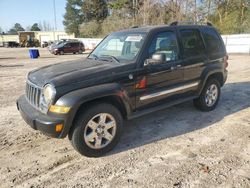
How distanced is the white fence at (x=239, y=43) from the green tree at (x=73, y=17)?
44695 millimetres

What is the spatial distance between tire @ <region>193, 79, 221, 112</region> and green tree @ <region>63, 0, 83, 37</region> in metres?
60.0

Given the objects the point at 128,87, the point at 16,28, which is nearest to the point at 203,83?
the point at 128,87

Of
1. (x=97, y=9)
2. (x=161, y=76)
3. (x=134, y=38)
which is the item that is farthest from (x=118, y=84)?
(x=97, y=9)

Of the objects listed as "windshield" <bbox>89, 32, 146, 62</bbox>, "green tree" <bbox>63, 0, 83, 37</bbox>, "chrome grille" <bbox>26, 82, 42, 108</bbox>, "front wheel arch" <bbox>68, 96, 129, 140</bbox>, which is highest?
"green tree" <bbox>63, 0, 83, 37</bbox>

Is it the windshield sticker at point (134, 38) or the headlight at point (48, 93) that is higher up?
the windshield sticker at point (134, 38)

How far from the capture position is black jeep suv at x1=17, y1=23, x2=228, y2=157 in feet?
12.1

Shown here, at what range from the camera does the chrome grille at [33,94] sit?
391cm

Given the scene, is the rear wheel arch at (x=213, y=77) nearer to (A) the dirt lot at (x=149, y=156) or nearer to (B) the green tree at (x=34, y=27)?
(A) the dirt lot at (x=149, y=156)

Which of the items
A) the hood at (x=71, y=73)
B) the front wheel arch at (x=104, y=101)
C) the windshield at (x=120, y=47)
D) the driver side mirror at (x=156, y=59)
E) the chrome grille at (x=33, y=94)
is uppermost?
the windshield at (x=120, y=47)

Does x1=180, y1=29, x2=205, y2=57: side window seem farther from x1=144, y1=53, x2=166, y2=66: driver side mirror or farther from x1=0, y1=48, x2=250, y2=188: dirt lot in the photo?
x1=0, y1=48, x2=250, y2=188: dirt lot

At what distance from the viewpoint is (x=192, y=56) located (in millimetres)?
5289

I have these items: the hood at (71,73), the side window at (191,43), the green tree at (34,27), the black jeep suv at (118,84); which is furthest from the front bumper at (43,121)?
the green tree at (34,27)

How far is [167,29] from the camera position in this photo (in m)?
4.96

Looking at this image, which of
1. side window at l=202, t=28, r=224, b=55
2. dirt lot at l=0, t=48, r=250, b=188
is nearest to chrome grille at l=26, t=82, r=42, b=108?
dirt lot at l=0, t=48, r=250, b=188
